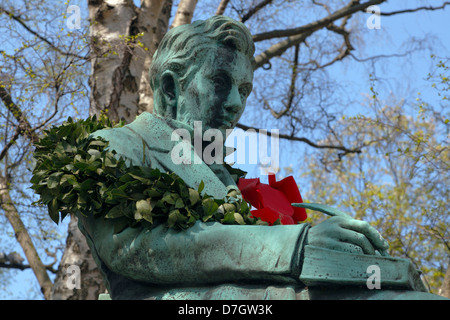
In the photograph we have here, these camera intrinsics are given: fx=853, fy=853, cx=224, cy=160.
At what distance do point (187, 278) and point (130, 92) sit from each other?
5.68 m

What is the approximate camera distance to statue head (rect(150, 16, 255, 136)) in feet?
13.9

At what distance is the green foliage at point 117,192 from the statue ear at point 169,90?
54cm

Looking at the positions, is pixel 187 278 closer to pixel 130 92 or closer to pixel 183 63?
pixel 183 63

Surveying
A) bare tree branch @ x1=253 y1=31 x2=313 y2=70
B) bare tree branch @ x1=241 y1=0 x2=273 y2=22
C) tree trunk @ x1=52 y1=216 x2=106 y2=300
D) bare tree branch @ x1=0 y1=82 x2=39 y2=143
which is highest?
bare tree branch @ x1=241 y1=0 x2=273 y2=22

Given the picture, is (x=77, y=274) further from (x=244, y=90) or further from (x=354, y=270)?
(x=354, y=270)

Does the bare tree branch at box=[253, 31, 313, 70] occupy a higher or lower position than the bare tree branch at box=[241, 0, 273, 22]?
lower

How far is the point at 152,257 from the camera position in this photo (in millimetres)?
3660

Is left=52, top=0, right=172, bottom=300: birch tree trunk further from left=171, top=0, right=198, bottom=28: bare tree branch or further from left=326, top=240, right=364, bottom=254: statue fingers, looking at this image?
left=326, top=240, right=364, bottom=254: statue fingers

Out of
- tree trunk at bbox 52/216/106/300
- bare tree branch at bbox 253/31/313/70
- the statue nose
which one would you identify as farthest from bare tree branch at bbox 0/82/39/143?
the statue nose

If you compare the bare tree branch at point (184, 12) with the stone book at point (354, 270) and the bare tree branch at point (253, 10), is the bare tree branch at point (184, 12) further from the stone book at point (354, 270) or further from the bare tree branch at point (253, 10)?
the stone book at point (354, 270)

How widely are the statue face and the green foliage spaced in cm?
48

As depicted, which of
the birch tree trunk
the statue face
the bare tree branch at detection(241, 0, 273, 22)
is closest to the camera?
the statue face

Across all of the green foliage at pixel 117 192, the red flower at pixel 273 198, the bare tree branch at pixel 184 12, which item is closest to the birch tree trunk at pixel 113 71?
the bare tree branch at pixel 184 12

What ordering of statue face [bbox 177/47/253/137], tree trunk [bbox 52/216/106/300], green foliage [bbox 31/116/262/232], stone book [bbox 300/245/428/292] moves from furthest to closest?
1. tree trunk [bbox 52/216/106/300]
2. statue face [bbox 177/47/253/137]
3. green foliage [bbox 31/116/262/232]
4. stone book [bbox 300/245/428/292]
